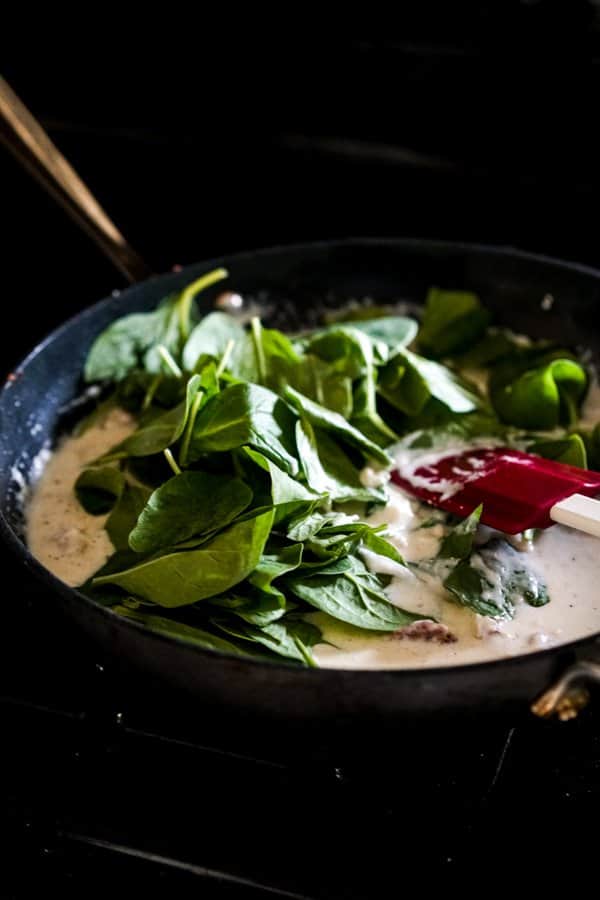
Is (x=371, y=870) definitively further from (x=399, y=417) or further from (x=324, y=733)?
(x=399, y=417)

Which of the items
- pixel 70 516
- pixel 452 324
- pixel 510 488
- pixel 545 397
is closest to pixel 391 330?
pixel 452 324

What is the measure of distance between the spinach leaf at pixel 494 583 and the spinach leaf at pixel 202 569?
18cm

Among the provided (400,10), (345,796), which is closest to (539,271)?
(400,10)

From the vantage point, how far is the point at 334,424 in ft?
3.23

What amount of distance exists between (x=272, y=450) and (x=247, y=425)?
3cm

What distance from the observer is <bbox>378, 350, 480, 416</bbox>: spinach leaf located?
1.08 meters

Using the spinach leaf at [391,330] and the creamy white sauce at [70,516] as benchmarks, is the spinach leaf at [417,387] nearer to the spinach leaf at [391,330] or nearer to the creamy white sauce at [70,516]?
the spinach leaf at [391,330]

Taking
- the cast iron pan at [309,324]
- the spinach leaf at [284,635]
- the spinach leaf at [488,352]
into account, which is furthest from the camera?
Answer: the spinach leaf at [488,352]

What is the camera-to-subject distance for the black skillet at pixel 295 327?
2.30ft

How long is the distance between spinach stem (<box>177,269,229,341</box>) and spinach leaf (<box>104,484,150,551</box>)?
0.26 metres

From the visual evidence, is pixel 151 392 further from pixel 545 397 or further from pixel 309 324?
pixel 545 397

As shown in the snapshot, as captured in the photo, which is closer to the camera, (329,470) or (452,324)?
(329,470)

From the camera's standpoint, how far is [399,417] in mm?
1111

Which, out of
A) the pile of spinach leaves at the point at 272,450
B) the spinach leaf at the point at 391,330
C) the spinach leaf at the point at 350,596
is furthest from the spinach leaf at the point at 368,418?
the spinach leaf at the point at 350,596
